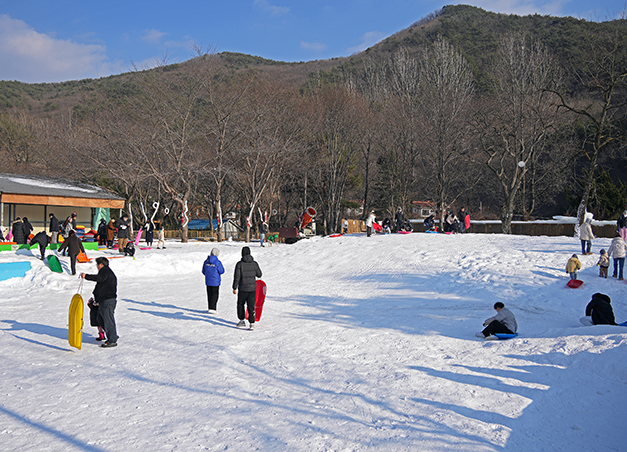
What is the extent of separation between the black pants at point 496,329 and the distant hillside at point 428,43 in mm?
53547

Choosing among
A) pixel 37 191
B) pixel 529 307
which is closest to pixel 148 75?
pixel 37 191

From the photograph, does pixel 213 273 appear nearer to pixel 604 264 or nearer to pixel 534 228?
pixel 604 264

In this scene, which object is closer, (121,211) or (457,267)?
(457,267)

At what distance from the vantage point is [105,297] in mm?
7574

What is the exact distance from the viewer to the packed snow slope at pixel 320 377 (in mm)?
4508

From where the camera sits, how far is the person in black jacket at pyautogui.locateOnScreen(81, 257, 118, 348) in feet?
24.8

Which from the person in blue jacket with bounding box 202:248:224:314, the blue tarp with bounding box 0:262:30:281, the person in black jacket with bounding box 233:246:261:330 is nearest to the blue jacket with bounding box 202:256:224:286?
the person in blue jacket with bounding box 202:248:224:314

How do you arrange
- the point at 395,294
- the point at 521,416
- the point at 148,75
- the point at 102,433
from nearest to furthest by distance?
the point at 102,433 → the point at 521,416 → the point at 395,294 → the point at 148,75

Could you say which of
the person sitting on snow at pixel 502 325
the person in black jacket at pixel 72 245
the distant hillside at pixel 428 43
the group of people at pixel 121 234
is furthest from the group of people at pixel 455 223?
the distant hillside at pixel 428 43

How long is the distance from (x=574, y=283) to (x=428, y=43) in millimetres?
105050

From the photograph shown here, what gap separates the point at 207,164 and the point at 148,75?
6.78 metres

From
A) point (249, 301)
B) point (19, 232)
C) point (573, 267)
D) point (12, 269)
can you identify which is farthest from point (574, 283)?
point (19, 232)

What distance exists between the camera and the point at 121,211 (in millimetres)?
35438

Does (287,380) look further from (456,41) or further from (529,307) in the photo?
(456,41)
